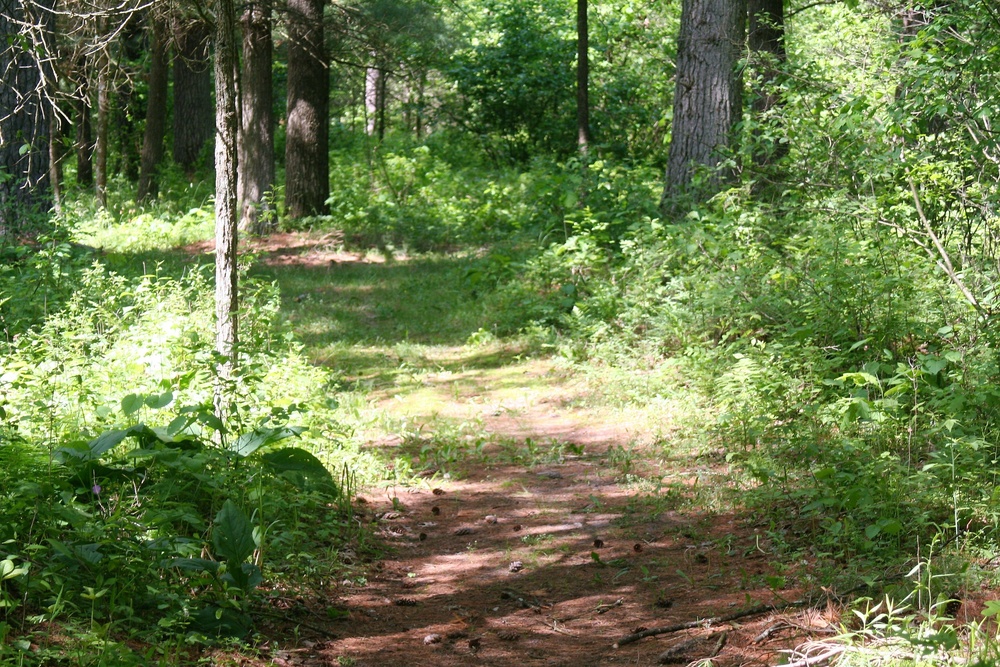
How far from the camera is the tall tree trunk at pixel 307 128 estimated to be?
15.5 m

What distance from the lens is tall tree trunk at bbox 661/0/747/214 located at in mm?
9969

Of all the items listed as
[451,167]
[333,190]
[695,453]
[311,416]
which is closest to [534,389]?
[695,453]

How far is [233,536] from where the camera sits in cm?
382

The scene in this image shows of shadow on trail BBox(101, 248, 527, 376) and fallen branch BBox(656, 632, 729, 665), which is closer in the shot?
fallen branch BBox(656, 632, 729, 665)

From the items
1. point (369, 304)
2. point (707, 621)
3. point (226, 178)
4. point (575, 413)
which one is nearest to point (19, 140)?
point (369, 304)

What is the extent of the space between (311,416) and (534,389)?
2.94 meters

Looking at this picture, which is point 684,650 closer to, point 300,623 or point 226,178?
point 300,623

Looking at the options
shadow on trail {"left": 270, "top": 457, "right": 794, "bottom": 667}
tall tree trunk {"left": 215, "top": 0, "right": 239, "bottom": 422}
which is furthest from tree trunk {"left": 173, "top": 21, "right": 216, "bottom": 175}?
shadow on trail {"left": 270, "top": 457, "right": 794, "bottom": 667}

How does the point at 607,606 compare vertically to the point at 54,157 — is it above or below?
below

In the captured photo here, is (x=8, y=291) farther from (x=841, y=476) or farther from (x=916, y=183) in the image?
(x=916, y=183)

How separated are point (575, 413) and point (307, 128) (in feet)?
32.4

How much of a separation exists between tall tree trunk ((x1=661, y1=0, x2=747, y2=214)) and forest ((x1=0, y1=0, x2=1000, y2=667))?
0.03 meters

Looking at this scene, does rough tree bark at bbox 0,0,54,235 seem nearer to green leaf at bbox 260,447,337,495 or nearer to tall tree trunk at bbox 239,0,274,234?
tall tree trunk at bbox 239,0,274,234

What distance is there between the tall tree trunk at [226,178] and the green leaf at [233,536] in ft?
5.30
